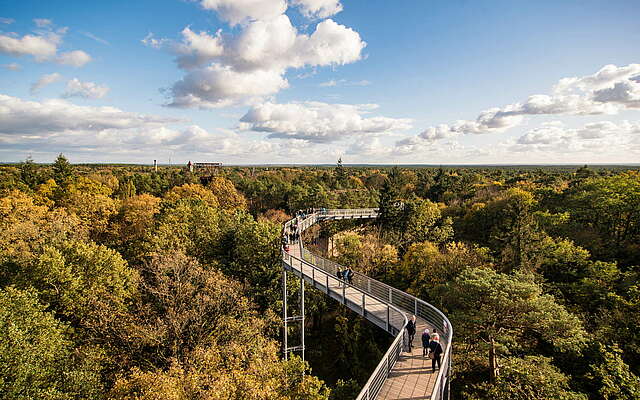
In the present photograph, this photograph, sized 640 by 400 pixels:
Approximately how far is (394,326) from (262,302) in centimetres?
1292

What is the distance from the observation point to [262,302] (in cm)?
2458

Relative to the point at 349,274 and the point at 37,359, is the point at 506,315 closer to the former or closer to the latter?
the point at 349,274

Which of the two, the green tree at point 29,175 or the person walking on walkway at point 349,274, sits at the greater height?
the green tree at point 29,175

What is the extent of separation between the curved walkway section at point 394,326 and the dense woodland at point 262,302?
2.57 m

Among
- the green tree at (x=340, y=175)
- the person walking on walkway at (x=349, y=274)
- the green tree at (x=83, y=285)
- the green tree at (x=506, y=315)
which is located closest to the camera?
the green tree at (x=506, y=315)

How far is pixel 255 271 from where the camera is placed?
81.8ft

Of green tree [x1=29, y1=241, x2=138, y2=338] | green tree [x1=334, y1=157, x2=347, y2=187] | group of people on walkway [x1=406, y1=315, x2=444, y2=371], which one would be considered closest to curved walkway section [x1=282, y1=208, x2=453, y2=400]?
group of people on walkway [x1=406, y1=315, x2=444, y2=371]

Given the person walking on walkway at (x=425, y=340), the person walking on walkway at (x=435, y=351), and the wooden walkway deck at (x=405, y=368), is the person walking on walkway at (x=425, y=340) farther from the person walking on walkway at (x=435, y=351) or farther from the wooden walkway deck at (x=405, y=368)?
the person walking on walkway at (x=435, y=351)

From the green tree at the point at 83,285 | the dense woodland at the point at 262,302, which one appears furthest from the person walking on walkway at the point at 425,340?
the green tree at the point at 83,285

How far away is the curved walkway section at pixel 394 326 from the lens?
9844mm

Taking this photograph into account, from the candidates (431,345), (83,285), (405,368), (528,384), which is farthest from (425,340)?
(83,285)

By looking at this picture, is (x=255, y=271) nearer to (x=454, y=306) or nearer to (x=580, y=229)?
(x=454, y=306)

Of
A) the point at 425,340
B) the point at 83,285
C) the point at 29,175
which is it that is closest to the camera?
the point at 425,340

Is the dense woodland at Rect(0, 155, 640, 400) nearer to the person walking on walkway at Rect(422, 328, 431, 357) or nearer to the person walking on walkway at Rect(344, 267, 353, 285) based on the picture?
the person walking on walkway at Rect(422, 328, 431, 357)
